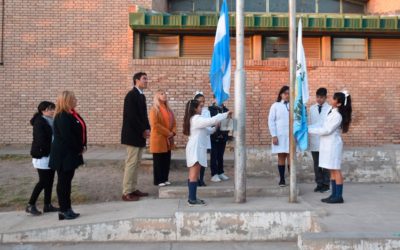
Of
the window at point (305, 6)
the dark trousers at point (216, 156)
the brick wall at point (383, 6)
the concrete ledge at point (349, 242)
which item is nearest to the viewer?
the concrete ledge at point (349, 242)

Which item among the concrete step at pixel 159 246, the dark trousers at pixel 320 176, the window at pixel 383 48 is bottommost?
the concrete step at pixel 159 246

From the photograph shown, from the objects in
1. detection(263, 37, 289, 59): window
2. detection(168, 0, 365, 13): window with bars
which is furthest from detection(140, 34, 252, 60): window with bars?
detection(168, 0, 365, 13): window with bars

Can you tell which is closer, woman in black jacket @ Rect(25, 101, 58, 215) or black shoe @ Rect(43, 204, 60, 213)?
woman in black jacket @ Rect(25, 101, 58, 215)

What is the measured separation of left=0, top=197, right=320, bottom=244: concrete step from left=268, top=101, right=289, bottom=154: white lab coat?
1.64m

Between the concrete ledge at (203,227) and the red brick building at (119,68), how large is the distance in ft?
21.6

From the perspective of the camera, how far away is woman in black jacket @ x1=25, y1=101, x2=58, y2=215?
641 cm

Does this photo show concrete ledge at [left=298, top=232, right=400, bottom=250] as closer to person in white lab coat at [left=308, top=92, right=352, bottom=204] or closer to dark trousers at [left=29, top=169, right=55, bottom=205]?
person in white lab coat at [left=308, top=92, right=352, bottom=204]

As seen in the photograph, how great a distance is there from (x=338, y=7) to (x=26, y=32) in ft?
34.0

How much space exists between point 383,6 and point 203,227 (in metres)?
11.2


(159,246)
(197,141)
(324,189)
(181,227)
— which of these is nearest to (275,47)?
(324,189)

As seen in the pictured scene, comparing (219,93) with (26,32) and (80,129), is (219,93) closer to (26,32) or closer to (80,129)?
(80,129)

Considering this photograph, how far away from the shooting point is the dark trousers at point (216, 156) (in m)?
8.20

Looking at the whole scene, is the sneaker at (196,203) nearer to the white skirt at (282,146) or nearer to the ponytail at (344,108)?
the white skirt at (282,146)

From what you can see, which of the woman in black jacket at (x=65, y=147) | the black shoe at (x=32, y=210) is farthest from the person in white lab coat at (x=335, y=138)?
the black shoe at (x=32, y=210)
